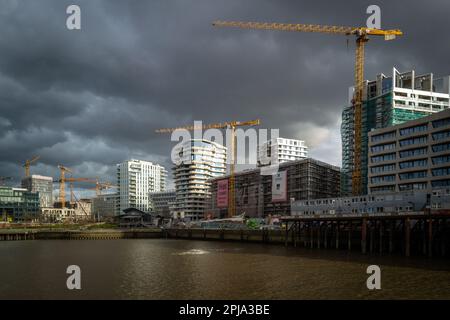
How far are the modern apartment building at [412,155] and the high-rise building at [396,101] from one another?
41430 millimetres

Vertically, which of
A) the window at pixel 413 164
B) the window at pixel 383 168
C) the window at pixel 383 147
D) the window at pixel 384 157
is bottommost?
the window at pixel 383 168

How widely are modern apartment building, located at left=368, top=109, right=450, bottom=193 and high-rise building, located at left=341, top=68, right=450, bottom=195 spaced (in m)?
41.4

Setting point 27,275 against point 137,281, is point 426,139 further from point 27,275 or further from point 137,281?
point 27,275

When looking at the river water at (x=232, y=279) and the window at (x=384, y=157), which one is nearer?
the river water at (x=232, y=279)

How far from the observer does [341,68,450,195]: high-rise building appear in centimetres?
15475

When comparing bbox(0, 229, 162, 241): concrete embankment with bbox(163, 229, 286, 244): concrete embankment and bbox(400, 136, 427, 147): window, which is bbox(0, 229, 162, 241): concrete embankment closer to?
bbox(163, 229, 286, 244): concrete embankment

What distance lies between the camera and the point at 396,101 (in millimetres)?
155000

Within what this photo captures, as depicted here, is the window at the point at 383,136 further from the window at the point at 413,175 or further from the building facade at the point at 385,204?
the building facade at the point at 385,204

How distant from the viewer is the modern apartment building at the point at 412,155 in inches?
3814

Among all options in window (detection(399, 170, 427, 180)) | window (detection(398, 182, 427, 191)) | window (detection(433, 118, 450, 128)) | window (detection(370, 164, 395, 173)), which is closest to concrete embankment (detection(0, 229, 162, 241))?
window (detection(370, 164, 395, 173))

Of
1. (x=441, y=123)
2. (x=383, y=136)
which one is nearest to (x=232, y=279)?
(x=441, y=123)

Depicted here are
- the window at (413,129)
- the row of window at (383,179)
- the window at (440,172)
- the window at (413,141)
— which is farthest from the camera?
the row of window at (383,179)

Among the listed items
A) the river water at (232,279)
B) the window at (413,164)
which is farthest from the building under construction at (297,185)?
the river water at (232,279)
